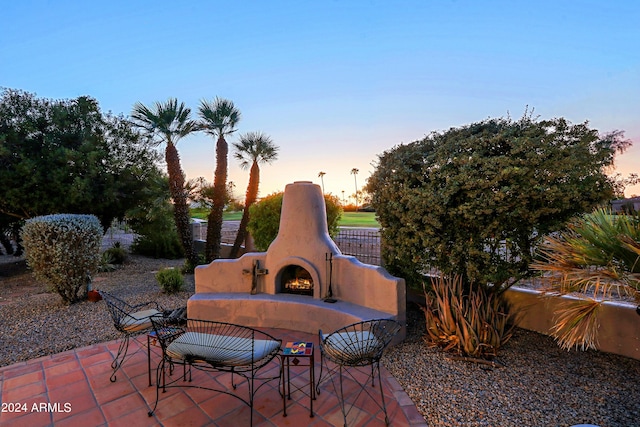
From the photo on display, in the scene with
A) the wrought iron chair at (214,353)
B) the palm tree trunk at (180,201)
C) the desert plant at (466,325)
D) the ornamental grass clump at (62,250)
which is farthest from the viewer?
the palm tree trunk at (180,201)

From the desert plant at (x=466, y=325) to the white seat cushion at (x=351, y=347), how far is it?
6.04ft

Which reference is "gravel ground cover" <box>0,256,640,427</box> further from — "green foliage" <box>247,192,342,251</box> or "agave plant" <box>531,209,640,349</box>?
"green foliage" <box>247,192,342,251</box>

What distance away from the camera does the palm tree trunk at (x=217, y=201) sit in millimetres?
12172

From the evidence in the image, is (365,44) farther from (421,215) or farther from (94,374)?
(94,374)

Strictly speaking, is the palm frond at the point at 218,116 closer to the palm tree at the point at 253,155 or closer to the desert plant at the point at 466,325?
the palm tree at the point at 253,155

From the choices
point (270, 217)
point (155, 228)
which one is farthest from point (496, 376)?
point (155, 228)

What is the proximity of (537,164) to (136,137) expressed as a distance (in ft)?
51.0

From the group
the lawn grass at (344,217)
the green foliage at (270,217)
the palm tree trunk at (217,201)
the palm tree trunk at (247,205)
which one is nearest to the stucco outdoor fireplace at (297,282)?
the lawn grass at (344,217)

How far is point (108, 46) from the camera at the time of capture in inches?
317

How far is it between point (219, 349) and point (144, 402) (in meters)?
1.27

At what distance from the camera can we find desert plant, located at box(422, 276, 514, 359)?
14.8ft

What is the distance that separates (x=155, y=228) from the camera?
632 inches

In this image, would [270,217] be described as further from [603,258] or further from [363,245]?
[603,258]

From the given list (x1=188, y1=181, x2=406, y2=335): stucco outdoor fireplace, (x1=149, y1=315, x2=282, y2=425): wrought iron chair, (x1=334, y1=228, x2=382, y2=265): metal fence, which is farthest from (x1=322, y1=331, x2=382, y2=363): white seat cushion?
(x1=334, y1=228, x2=382, y2=265): metal fence
